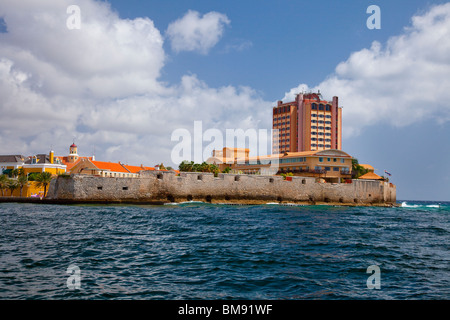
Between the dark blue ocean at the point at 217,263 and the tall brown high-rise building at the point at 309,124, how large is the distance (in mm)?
88506

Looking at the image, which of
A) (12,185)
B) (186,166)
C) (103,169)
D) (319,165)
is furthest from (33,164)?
(319,165)

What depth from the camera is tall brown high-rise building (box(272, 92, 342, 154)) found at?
102875 millimetres

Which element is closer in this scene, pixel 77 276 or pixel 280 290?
pixel 280 290

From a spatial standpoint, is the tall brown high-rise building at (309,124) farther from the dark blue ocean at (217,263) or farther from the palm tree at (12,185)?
the dark blue ocean at (217,263)

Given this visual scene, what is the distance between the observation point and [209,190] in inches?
1619

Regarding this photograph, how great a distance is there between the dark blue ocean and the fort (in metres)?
21.1

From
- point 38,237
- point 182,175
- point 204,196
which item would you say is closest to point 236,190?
point 204,196

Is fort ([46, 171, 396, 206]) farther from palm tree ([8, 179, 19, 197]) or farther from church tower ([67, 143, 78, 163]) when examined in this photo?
church tower ([67, 143, 78, 163])

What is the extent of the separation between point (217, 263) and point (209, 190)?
1221 inches

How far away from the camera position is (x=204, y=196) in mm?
40938

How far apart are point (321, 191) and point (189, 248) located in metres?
36.9

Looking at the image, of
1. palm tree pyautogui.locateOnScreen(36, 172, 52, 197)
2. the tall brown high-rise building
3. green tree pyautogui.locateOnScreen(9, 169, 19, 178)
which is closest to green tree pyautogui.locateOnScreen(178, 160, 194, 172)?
palm tree pyautogui.locateOnScreen(36, 172, 52, 197)

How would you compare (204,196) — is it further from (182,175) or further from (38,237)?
(38,237)

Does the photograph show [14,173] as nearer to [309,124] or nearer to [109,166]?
[109,166]
